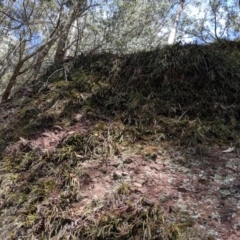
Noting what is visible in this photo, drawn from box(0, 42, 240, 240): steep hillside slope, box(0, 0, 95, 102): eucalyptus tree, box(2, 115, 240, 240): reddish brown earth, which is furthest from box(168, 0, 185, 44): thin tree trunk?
box(2, 115, 240, 240): reddish brown earth

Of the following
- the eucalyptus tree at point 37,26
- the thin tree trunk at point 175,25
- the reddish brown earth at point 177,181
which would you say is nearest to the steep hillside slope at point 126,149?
the reddish brown earth at point 177,181

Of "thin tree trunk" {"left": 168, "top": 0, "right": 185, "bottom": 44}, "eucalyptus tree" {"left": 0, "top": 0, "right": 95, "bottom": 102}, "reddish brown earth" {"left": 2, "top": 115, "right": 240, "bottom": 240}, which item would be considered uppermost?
"thin tree trunk" {"left": 168, "top": 0, "right": 185, "bottom": 44}

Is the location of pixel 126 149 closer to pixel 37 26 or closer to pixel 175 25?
pixel 37 26

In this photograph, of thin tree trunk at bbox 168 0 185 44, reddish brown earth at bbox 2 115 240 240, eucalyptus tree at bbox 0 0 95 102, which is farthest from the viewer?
thin tree trunk at bbox 168 0 185 44

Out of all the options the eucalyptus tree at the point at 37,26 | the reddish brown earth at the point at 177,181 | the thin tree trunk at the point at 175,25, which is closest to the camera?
the reddish brown earth at the point at 177,181

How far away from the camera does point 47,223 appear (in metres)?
2.97

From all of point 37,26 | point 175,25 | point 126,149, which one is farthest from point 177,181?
point 175,25

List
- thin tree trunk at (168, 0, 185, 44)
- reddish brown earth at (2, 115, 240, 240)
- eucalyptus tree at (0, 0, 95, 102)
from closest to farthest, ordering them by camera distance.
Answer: reddish brown earth at (2, 115, 240, 240) → eucalyptus tree at (0, 0, 95, 102) → thin tree trunk at (168, 0, 185, 44)

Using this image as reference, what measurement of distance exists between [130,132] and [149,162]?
709 millimetres

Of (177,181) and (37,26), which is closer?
(177,181)

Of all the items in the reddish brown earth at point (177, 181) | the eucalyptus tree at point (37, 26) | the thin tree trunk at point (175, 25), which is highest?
the thin tree trunk at point (175, 25)

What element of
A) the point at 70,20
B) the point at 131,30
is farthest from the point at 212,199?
the point at 131,30

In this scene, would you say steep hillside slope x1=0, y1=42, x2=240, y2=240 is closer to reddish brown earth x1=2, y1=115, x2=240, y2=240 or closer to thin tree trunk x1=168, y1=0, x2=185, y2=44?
reddish brown earth x1=2, y1=115, x2=240, y2=240

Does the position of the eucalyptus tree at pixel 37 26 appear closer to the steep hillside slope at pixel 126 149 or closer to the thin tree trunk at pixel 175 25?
the steep hillside slope at pixel 126 149
